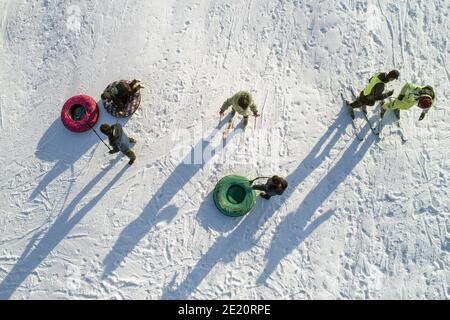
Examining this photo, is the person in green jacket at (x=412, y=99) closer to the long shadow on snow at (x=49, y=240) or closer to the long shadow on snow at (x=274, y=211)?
the long shadow on snow at (x=274, y=211)

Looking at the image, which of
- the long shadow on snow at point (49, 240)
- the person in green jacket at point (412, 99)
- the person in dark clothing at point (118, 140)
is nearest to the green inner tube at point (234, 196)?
the person in dark clothing at point (118, 140)

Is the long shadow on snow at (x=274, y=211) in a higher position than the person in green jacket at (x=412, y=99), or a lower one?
lower

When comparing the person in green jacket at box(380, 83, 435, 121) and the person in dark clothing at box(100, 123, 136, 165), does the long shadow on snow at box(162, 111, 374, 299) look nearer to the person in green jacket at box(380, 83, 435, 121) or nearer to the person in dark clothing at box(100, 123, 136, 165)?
the person in green jacket at box(380, 83, 435, 121)

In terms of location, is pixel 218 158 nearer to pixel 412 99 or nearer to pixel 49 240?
pixel 49 240

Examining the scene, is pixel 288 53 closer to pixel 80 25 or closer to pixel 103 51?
pixel 103 51

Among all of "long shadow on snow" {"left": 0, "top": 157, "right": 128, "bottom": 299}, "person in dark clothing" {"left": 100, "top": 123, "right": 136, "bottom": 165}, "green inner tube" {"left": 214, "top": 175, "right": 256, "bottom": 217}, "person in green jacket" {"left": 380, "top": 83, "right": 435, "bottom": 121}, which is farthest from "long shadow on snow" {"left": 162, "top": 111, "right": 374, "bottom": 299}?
"person in dark clothing" {"left": 100, "top": 123, "right": 136, "bottom": 165}
